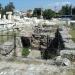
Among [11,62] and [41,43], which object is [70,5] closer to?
[41,43]

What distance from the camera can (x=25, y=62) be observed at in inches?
A: 420

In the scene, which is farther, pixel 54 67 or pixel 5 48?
pixel 5 48

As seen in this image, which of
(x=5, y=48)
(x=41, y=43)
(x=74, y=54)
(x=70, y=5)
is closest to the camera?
(x=74, y=54)

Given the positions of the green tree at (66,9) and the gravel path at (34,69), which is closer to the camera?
the gravel path at (34,69)

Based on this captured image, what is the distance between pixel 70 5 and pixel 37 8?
11907 millimetres

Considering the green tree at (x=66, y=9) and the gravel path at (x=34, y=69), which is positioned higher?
the gravel path at (x=34, y=69)

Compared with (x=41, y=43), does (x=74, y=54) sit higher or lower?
higher

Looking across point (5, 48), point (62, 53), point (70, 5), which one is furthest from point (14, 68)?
point (70, 5)

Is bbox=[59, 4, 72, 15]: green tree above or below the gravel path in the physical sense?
below

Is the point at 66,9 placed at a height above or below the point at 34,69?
below

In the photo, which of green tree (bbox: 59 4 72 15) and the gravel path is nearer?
the gravel path

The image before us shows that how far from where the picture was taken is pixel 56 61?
10.3 metres

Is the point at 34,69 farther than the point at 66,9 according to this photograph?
No

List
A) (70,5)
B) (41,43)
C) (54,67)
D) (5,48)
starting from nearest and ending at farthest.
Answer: (54,67) → (5,48) → (41,43) → (70,5)
